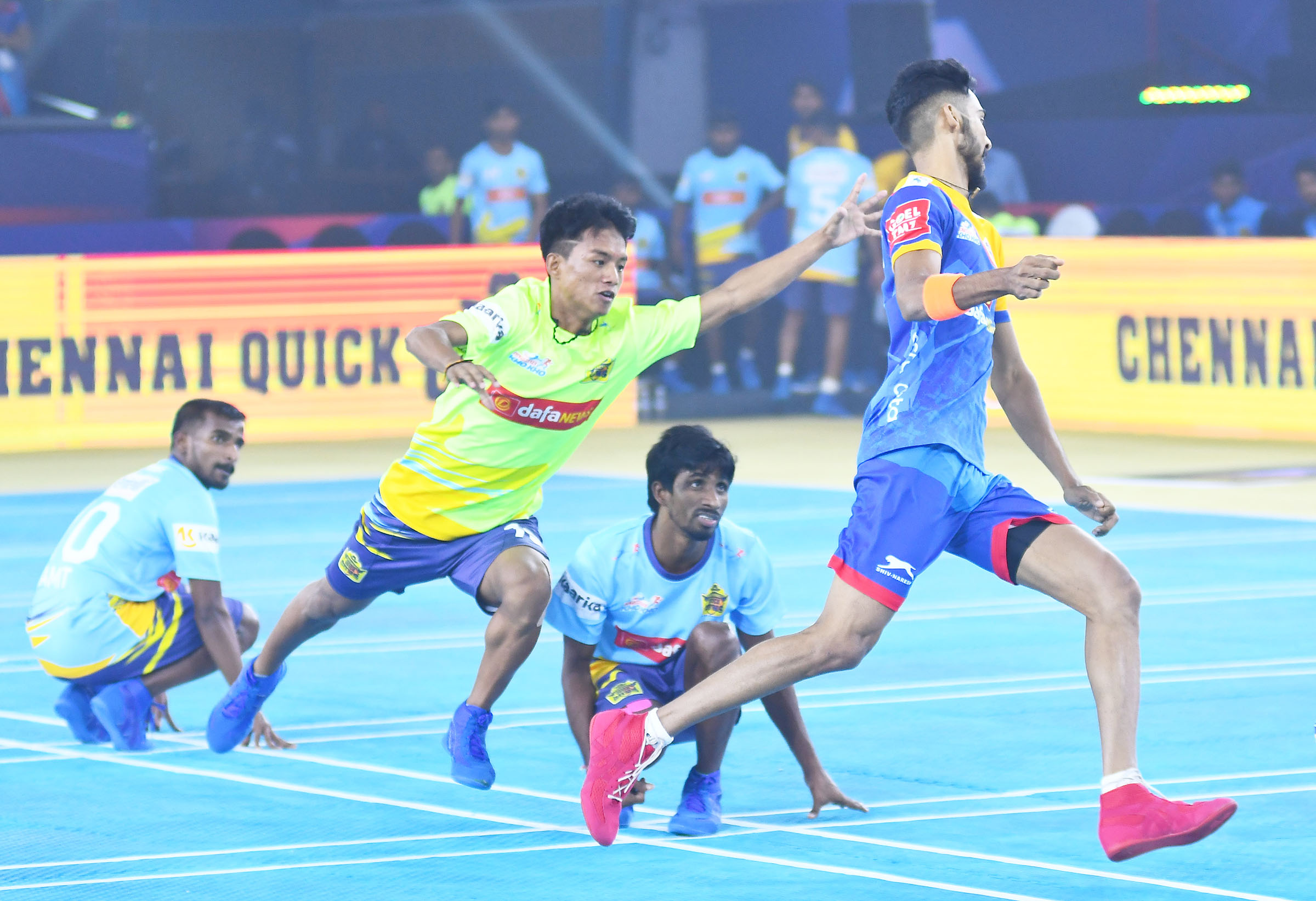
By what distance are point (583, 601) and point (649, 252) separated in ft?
46.4

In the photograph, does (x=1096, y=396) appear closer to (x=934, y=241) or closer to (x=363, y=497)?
(x=363, y=497)

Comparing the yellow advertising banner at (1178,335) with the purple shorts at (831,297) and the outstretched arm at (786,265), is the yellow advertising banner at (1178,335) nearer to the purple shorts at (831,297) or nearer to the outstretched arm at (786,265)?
the purple shorts at (831,297)

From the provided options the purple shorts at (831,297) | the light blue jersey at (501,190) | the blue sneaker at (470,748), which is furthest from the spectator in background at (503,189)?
the blue sneaker at (470,748)

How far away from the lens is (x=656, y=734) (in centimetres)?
643

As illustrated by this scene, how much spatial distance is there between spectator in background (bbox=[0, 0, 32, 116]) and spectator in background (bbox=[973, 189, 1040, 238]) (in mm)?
9208

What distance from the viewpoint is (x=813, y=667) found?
6.29 meters

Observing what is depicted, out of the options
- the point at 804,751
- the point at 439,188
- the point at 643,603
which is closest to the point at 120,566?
the point at 643,603

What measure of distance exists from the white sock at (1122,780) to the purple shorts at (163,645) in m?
3.72

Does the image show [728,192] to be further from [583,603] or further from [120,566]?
[583,603]

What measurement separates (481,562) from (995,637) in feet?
12.1

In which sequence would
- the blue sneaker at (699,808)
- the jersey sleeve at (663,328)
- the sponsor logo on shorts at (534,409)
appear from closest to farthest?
1. the blue sneaker at (699,808)
2. the sponsor logo on shorts at (534,409)
3. the jersey sleeve at (663,328)

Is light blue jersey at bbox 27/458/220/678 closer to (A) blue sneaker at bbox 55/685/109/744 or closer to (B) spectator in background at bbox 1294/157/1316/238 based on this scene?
(A) blue sneaker at bbox 55/685/109/744

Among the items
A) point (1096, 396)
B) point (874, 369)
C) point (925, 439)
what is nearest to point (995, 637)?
point (925, 439)

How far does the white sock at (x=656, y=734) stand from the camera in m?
6.42
